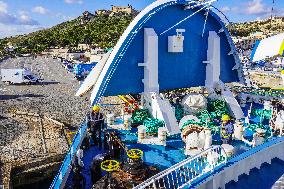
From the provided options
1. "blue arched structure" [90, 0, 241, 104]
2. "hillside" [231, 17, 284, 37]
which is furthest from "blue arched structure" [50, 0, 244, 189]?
"hillside" [231, 17, 284, 37]

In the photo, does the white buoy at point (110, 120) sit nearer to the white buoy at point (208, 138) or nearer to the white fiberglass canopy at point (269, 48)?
the white buoy at point (208, 138)

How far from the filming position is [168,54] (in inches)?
643

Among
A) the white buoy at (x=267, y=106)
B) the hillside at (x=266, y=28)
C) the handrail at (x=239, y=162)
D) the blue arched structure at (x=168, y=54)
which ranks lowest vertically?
the handrail at (x=239, y=162)

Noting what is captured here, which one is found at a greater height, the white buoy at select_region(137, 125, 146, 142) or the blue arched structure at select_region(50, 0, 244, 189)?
the blue arched structure at select_region(50, 0, 244, 189)

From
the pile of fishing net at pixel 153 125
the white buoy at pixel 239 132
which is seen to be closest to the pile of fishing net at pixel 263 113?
the white buoy at pixel 239 132

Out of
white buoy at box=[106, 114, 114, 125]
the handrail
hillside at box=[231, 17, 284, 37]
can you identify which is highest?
hillside at box=[231, 17, 284, 37]

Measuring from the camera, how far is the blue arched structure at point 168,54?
14320mm

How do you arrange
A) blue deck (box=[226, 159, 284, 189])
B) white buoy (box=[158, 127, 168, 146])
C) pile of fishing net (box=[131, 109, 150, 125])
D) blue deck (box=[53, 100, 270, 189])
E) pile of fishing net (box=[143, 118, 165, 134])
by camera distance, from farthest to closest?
pile of fishing net (box=[131, 109, 150, 125]) < pile of fishing net (box=[143, 118, 165, 134]) < white buoy (box=[158, 127, 168, 146]) < blue deck (box=[53, 100, 270, 189]) < blue deck (box=[226, 159, 284, 189])

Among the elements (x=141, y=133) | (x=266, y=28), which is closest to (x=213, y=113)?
(x=141, y=133)

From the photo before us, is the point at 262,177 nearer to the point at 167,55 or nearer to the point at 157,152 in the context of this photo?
the point at 157,152

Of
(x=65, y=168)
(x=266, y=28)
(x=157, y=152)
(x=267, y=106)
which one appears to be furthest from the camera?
(x=266, y=28)

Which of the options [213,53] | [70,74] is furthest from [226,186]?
[70,74]

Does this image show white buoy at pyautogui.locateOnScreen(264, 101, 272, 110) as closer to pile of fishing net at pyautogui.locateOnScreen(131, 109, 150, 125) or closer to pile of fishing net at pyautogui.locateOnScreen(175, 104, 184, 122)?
pile of fishing net at pyautogui.locateOnScreen(175, 104, 184, 122)

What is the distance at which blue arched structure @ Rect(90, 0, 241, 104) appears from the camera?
1432 centimetres
